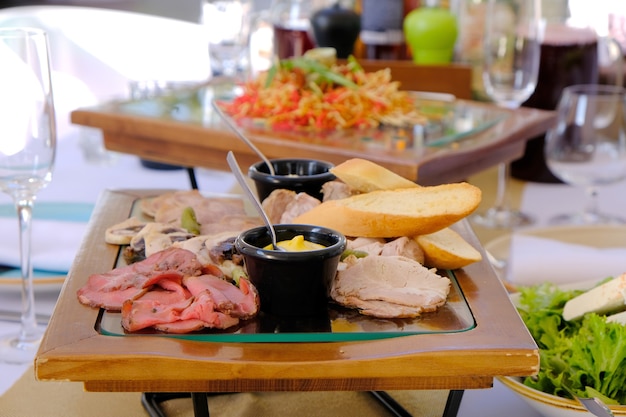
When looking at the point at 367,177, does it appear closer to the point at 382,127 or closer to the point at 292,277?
the point at 292,277

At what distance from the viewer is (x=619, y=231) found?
152 centimetres

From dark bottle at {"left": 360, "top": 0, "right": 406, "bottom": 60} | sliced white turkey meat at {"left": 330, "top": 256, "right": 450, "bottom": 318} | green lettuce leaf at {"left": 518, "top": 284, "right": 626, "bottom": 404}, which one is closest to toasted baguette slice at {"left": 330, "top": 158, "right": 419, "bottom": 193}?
sliced white turkey meat at {"left": 330, "top": 256, "right": 450, "bottom": 318}

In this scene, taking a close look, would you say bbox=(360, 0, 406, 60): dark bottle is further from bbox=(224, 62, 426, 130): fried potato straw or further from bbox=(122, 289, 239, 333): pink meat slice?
bbox=(122, 289, 239, 333): pink meat slice

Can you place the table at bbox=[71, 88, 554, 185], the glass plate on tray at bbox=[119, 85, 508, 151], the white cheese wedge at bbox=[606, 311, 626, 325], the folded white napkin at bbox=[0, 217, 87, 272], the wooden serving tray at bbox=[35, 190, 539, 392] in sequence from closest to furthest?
1. the wooden serving tray at bbox=[35, 190, 539, 392]
2. the white cheese wedge at bbox=[606, 311, 626, 325]
3. the folded white napkin at bbox=[0, 217, 87, 272]
4. the table at bbox=[71, 88, 554, 185]
5. the glass plate on tray at bbox=[119, 85, 508, 151]


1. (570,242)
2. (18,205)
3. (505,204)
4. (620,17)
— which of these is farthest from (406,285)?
(620,17)

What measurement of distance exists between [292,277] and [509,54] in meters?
1.29

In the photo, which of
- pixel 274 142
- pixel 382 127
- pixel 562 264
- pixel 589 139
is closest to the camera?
pixel 562 264

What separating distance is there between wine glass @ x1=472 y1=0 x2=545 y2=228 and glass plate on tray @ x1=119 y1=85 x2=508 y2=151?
89 millimetres

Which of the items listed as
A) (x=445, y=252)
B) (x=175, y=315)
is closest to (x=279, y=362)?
(x=175, y=315)

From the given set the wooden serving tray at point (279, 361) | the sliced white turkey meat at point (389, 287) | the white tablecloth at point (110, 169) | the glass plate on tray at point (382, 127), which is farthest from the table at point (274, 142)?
the wooden serving tray at point (279, 361)

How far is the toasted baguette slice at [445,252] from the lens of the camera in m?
0.85

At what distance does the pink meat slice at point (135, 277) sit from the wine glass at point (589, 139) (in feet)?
3.70

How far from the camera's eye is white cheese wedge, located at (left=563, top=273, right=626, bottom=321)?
35.7 inches

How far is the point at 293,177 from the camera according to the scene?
38.2 inches
